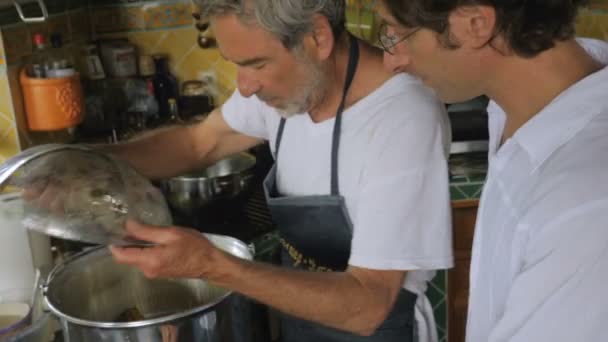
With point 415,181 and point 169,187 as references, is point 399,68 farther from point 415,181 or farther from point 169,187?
point 169,187

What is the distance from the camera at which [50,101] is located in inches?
75.9

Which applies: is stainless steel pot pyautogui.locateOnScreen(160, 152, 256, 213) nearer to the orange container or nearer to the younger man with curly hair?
the orange container

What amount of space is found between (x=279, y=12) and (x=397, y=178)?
0.37 m

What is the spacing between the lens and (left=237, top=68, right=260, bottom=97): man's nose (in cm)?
130

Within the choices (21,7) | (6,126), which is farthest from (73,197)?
(21,7)

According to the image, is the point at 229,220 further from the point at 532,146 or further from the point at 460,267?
the point at 532,146

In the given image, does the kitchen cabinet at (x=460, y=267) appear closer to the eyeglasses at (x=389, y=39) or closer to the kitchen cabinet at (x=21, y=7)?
the eyeglasses at (x=389, y=39)

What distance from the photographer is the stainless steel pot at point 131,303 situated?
1146 mm

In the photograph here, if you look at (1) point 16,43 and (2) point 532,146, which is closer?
(2) point 532,146

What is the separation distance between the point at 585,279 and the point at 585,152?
0.48ft

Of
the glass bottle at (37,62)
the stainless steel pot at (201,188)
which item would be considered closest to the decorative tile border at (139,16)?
the glass bottle at (37,62)

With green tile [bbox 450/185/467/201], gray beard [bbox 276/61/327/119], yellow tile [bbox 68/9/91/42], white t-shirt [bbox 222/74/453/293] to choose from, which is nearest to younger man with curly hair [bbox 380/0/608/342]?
white t-shirt [bbox 222/74/453/293]

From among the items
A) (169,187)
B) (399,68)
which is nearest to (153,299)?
(169,187)

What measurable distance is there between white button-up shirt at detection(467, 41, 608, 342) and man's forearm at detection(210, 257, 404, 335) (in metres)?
0.31
